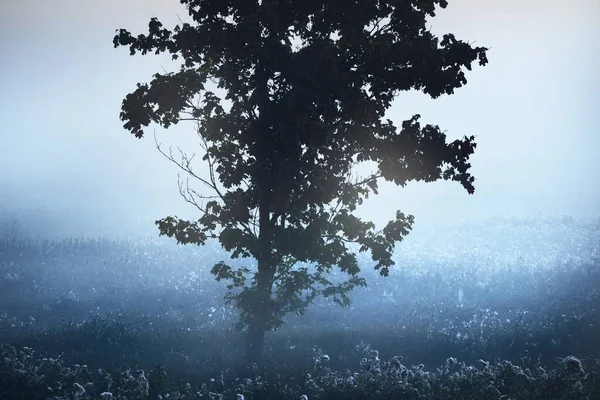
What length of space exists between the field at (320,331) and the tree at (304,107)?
2862 millimetres

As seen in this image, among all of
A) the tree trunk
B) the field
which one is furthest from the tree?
the field

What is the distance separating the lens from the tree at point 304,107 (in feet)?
32.7

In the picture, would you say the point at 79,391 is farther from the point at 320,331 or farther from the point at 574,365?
the point at 320,331

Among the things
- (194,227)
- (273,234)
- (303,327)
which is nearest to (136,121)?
(194,227)

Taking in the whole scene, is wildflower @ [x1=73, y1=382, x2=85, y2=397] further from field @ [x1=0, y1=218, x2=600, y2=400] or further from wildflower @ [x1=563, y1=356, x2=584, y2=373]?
wildflower @ [x1=563, y1=356, x2=584, y2=373]

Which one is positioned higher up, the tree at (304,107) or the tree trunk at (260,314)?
the tree at (304,107)

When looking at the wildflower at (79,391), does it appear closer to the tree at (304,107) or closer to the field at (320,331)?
the field at (320,331)

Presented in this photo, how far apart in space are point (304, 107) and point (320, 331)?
393 inches

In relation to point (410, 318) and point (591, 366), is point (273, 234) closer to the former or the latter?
point (591, 366)

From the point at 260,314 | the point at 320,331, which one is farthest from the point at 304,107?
the point at 320,331

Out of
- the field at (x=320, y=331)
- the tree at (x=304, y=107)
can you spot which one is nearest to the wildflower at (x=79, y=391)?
the field at (x=320, y=331)

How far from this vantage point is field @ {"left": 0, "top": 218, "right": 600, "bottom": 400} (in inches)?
380

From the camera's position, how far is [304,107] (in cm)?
980

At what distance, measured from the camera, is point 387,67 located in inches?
412
